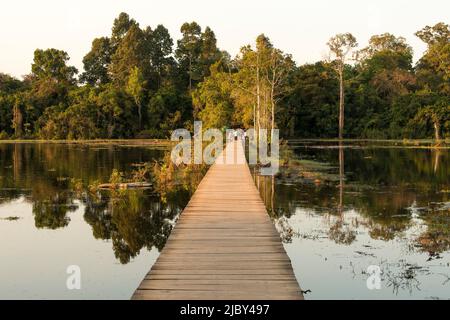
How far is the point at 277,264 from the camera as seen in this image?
6.76 m

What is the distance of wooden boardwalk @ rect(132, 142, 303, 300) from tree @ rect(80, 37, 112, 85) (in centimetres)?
6104

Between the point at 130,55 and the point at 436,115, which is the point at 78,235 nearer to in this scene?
the point at 436,115

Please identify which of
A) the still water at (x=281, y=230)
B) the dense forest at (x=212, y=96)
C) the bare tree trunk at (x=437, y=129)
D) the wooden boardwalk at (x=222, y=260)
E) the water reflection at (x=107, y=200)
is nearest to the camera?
the wooden boardwalk at (x=222, y=260)

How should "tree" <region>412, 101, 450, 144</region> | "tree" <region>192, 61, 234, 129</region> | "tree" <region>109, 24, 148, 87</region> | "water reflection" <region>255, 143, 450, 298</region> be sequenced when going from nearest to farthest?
"water reflection" <region>255, 143, 450, 298</region> < "tree" <region>192, 61, 234, 129</region> < "tree" <region>412, 101, 450, 144</region> < "tree" <region>109, 24, 148, 87</region>

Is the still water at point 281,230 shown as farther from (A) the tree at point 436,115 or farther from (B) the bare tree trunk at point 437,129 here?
(A) the tree at point 436,115

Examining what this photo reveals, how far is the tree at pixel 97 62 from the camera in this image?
69.1 m

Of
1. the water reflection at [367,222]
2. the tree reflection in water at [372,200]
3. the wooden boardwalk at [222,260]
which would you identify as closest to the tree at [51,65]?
the tree reflection in water at [372,200]

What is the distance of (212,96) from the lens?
147 ft

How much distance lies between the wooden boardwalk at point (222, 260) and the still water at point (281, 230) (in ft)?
2.36

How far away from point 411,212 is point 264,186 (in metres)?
5.33

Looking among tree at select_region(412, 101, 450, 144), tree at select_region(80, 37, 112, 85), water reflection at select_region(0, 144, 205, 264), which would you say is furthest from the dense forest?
water reflection at select_region(0, 144, 205, 264)

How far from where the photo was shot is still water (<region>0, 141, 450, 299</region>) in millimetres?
7637

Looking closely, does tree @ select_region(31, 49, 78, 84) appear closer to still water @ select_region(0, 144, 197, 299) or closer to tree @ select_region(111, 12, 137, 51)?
tree @ select_region(111, 12, 137, 51)
